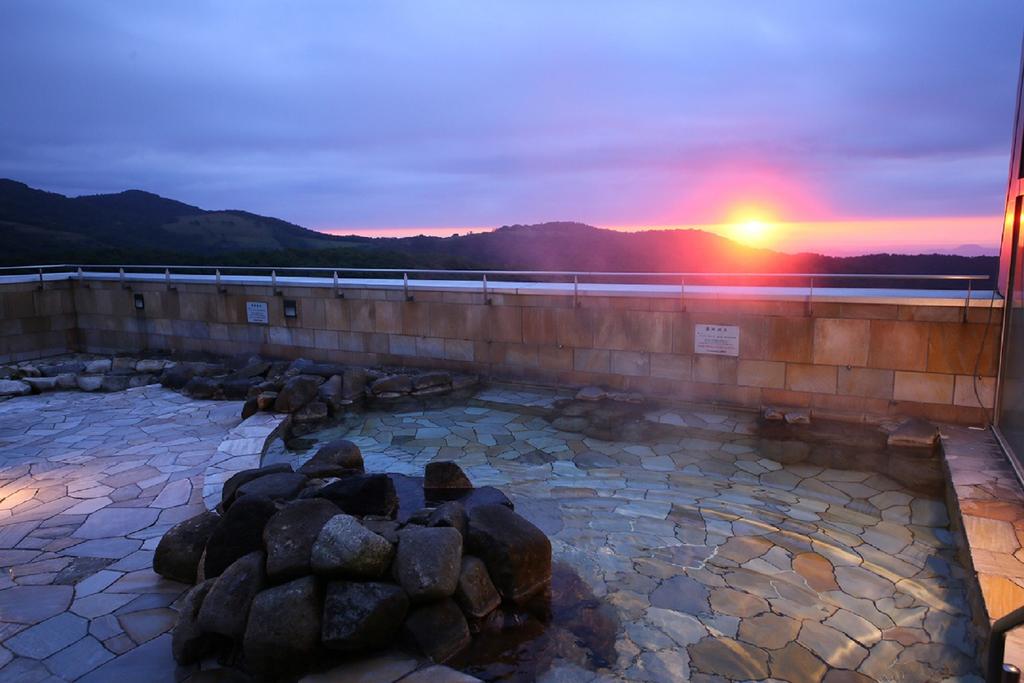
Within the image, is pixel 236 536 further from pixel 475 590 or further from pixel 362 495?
pixel 475 590

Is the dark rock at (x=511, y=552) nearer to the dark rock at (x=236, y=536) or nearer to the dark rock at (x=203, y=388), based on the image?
the dark rock at (x=236, y=536)

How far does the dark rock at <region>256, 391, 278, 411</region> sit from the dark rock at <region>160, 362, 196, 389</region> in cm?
254

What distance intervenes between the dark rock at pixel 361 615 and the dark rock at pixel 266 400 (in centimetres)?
558

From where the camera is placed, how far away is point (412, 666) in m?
3.45

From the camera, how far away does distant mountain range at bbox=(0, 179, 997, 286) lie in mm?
10836

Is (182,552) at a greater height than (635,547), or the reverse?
(182,552)

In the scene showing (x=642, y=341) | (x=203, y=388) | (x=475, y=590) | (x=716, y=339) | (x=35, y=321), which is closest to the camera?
(x=475, y=590)

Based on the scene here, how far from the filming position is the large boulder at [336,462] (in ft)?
19.0

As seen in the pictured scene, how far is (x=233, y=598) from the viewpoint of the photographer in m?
3.66

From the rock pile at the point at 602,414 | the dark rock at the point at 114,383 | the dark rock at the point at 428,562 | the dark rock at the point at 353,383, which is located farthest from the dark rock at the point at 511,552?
the dark rock at the point at 114,383

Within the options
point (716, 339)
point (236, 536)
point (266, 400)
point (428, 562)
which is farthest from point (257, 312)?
point (428, 562)

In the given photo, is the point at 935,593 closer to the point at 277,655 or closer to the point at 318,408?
the point at 277,655

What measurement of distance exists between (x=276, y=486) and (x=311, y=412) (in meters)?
4.19

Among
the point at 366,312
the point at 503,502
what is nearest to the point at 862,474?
the point at 503,502
